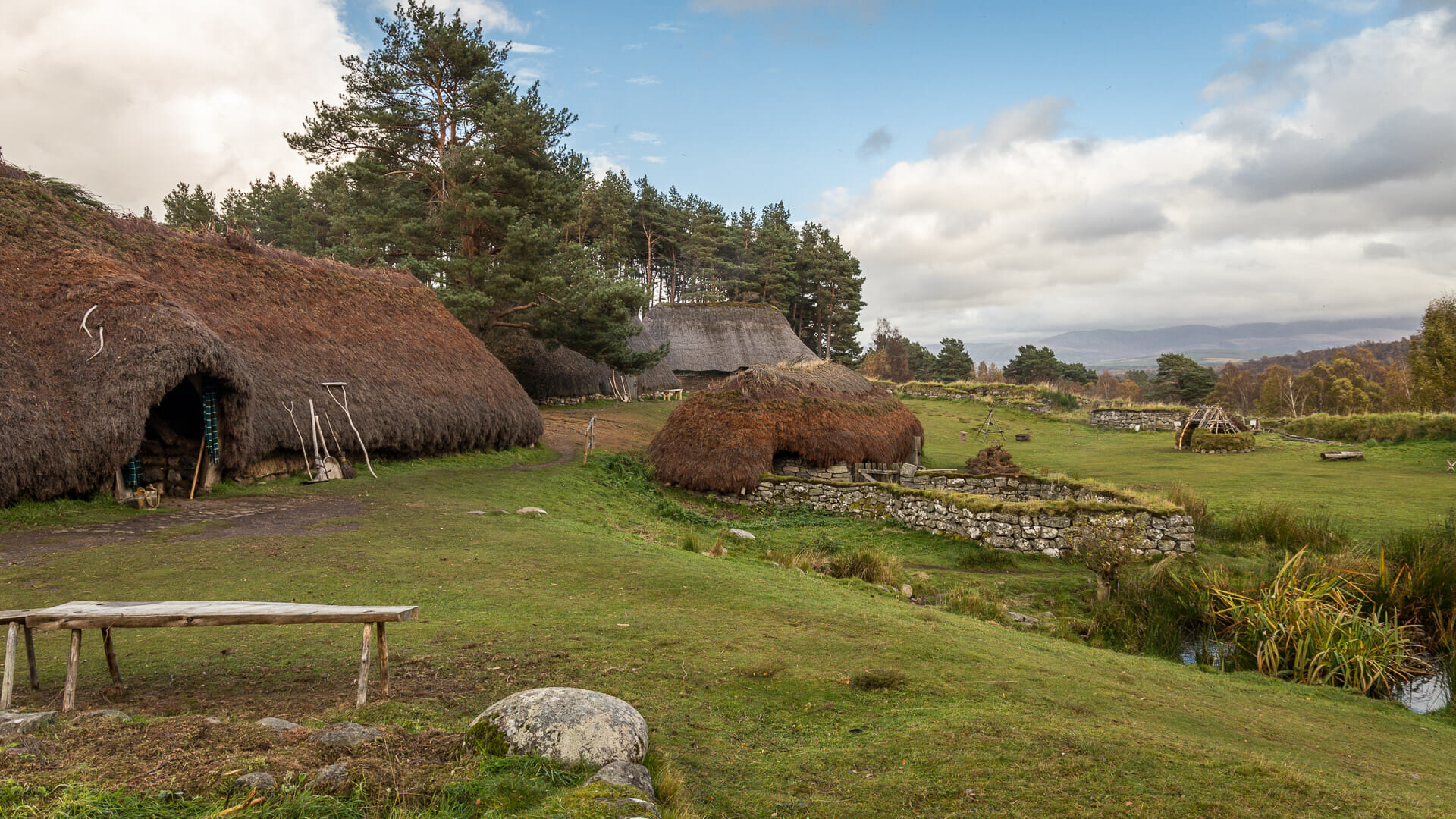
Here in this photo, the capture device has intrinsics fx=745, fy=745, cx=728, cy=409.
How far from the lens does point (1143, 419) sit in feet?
130

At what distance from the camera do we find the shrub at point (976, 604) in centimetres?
1010

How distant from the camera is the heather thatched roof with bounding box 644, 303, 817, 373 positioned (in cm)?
4694

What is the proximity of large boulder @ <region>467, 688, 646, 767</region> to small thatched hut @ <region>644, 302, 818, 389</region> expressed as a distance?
4167 cm

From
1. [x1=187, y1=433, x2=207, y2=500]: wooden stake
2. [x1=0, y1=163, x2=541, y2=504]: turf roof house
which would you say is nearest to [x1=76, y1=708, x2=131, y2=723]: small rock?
[x1=0, y1=163, x2=541, y2=504]: turf roof house

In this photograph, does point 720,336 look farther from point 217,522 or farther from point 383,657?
point 383,657

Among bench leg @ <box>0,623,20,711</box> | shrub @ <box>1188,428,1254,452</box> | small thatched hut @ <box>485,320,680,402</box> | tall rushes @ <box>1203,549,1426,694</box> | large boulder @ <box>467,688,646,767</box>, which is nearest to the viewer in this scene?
large boulder @ <box>467,688,646,767</box>

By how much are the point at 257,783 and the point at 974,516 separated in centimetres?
1343

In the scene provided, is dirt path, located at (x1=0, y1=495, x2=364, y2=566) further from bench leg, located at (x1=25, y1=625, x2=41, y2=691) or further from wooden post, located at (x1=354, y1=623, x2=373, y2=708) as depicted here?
wooden post, located at (x1=354, y1=623, x2=373, y2=708)

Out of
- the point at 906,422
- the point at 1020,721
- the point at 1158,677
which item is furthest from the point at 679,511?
the point at 1020,721

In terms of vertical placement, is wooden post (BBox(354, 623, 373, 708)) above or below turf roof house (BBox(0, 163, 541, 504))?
below

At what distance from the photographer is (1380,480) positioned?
62.6 ft

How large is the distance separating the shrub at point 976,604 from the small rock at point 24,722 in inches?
360

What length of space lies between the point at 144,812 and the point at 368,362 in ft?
57.1

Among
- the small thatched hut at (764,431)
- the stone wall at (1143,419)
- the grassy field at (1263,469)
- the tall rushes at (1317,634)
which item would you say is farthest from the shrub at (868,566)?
the stone wall at (1143,419)
